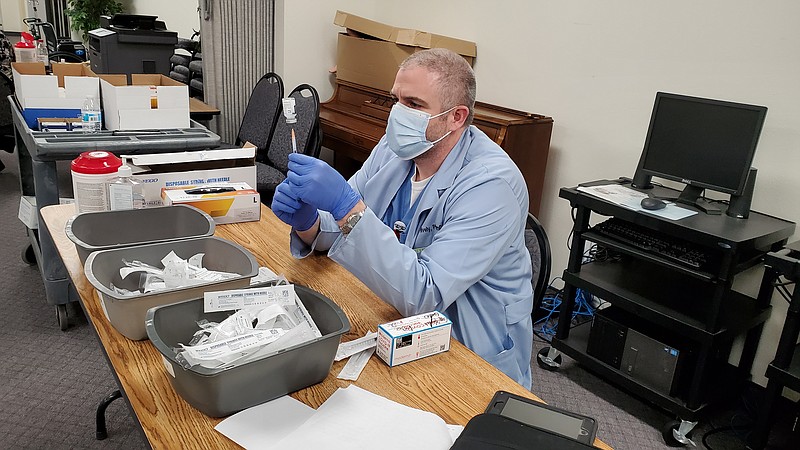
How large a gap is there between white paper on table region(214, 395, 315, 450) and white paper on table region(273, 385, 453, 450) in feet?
0.05

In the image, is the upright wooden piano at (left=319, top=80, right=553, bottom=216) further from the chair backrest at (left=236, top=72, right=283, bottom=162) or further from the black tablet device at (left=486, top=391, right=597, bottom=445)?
the black tablet device at (left=486, top=391, right=597, bottom=445)

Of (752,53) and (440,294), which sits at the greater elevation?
(752,53)

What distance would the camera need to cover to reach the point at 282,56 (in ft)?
13.0

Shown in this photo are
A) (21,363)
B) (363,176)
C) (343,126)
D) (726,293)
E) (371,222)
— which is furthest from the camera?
(343,126)

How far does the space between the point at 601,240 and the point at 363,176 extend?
3.65 feet

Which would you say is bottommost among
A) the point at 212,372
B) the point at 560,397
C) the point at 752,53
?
the point at 560,397

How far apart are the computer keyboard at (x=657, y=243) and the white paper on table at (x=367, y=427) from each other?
1563 mm

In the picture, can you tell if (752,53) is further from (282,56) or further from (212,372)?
(282,56)

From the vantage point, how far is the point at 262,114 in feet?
11.8

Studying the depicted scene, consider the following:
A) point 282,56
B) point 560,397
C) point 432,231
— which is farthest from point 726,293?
point 282,56

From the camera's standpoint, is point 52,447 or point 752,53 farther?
point 752,53

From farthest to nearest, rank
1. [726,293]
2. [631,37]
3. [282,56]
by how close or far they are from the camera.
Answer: [282,56] → [631,37] → [726,293]

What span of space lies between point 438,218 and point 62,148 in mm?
1545

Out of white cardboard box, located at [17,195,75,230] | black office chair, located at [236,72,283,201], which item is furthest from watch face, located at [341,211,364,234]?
black office chair, located at [236,72,283,201]
